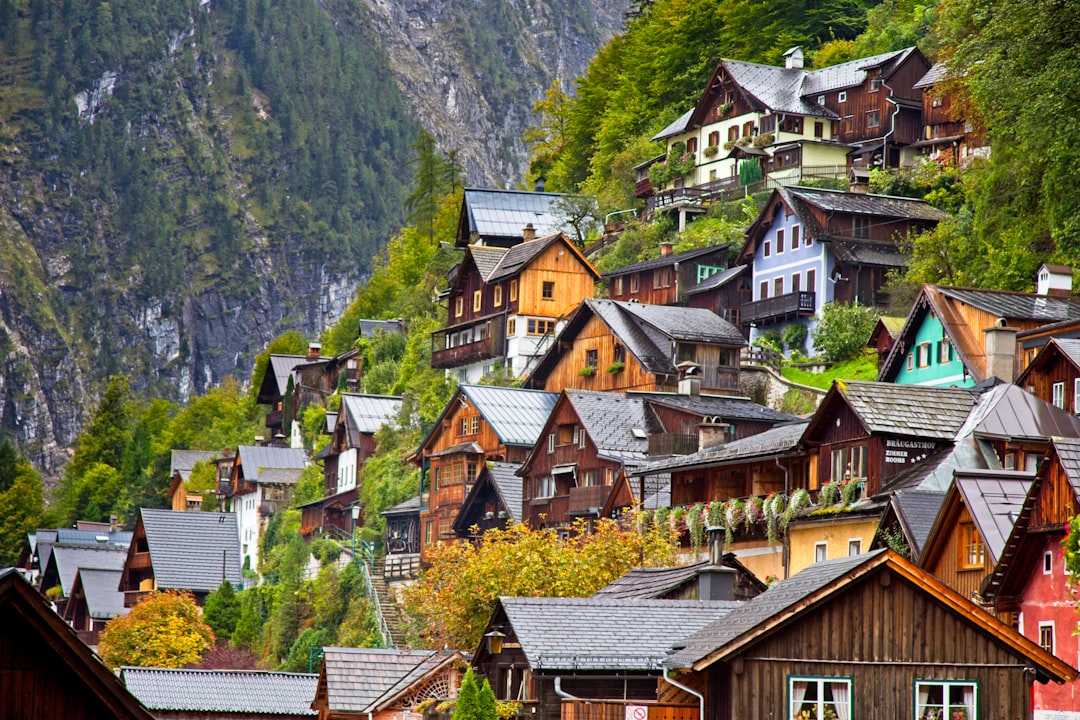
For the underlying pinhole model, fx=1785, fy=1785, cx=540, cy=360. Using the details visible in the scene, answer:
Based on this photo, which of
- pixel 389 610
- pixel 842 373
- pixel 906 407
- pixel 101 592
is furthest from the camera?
pixel 101 592

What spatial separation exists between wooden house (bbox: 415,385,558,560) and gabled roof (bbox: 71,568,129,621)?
91.0 ft

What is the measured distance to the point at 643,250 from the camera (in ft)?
348

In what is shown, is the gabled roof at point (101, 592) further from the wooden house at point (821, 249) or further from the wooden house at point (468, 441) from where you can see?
the wooden house at point (821, 249)

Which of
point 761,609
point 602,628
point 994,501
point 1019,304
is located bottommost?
point 602,628

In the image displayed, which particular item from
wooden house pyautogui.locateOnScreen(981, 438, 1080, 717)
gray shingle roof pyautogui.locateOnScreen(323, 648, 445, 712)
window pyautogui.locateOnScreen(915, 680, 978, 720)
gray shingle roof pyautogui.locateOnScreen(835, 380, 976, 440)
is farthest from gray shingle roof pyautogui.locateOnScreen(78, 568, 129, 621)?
window pyautogui.locateOnScreen(915, 680, 978, 720)

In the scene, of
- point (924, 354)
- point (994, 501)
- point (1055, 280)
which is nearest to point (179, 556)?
point (924, 354)

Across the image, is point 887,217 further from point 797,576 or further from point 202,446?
point 202,446

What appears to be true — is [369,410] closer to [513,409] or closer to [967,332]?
[513,409]

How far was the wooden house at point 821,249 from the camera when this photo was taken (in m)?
86.9

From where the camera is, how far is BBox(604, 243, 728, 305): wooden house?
9512cm

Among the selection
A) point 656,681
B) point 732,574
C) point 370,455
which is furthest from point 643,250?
point 656,681

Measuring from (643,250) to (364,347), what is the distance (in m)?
28.4

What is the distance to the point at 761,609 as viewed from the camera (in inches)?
1359

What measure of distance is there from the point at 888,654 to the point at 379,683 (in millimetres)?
13905
